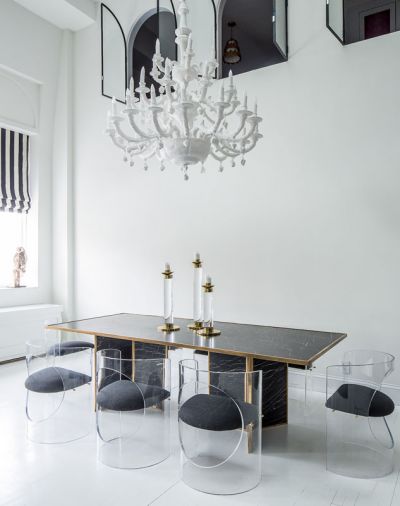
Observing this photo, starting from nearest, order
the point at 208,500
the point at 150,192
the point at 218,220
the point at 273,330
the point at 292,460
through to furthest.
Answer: the point at 208,500, the point at 292,460, the point at 273,330, the point at 218,220, the point at 150,192

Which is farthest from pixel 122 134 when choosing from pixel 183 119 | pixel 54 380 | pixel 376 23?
pixel 376 23

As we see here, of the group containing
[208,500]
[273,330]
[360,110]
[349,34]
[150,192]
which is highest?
[349,34]

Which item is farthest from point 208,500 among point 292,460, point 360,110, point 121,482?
point 360,110

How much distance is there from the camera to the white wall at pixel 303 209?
3795mm

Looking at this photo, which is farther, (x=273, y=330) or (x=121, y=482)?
(x=273, y=330)

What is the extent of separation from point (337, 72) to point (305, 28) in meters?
0.57

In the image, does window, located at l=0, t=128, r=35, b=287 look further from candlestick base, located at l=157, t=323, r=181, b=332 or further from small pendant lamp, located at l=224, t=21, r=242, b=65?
candlestick base, located at l=157, t=323, r=181, b=332

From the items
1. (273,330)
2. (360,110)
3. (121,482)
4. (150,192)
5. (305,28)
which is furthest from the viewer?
(150,192)

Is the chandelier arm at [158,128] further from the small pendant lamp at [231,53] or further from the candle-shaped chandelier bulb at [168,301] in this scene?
the small pendant lamp at [231,53]

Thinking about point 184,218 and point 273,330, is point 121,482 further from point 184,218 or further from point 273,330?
point 184,218

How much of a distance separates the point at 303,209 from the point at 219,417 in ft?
7.92

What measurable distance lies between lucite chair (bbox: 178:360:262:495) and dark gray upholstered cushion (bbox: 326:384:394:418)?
0.49m

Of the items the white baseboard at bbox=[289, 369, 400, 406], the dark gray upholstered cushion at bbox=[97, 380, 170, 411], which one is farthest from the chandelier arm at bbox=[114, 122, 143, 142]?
the white baseboard at bbox=[289, 369, 400, 406]

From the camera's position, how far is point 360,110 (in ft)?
12.8
